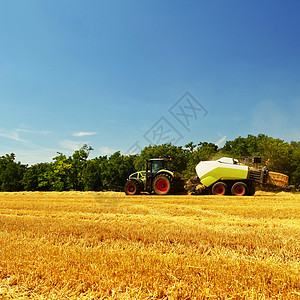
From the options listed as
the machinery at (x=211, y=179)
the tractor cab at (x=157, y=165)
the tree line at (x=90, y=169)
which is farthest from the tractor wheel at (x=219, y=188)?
the tree line at (x=90, y=169)

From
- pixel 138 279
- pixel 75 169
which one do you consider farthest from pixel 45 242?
pixel 75 169

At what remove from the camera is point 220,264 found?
3.37 meters

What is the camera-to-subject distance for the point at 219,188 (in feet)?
54.9

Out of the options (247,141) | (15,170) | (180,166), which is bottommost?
(15,170)

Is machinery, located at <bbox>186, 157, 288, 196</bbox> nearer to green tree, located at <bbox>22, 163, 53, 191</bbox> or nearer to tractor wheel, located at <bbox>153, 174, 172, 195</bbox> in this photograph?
tractor wheel, located at <bbox>153, 174, 172, 195</bbox>

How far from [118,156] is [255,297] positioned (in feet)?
198

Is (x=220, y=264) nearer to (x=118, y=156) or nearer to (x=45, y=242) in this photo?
(x=45, y=242)

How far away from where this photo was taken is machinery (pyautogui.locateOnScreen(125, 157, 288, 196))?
16.2 meters

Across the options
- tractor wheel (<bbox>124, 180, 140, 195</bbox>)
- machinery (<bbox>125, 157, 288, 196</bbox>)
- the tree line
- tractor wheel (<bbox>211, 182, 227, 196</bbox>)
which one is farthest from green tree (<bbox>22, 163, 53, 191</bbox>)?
tractor wheel (<bbox>211, 182, 227, 196</bbox>)

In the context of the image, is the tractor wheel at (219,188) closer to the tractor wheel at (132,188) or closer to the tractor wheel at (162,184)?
the tractor wheel at (162,184)

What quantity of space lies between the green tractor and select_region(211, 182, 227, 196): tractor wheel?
2.97 m

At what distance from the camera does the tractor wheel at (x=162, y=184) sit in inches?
642

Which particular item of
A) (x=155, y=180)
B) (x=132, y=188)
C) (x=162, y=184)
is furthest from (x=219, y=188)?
(x=132, y=188)

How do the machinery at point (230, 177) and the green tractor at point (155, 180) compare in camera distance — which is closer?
the machinery at point (230, 177)
